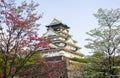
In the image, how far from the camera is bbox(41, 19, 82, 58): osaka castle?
3678cm

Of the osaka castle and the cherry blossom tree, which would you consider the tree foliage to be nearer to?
the cherry blossom tree

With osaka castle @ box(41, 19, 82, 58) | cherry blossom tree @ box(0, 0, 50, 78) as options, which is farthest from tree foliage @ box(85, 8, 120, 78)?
osaka castle @ box(41, 19, 82, 58)

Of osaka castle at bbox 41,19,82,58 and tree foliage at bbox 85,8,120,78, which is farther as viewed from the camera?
osaka castle at bbox 41,19,82,58

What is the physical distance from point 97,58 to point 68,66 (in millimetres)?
4778

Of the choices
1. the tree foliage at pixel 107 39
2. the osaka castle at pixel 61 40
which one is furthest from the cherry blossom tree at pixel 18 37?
the osaka castle at pixel 61 40

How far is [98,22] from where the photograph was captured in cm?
1537

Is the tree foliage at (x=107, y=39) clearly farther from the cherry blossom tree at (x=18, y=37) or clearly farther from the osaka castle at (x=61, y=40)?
the osaka castle at (x=61, y=40)

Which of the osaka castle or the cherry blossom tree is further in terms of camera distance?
the osaka castle

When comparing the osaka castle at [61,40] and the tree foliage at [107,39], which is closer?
the tree foliage at [107,39]

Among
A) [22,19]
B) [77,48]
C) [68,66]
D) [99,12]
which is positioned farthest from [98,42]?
[77,48]

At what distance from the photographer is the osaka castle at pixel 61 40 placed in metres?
36.8

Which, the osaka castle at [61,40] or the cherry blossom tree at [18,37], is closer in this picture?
the cherry blossom tree at [18,37]

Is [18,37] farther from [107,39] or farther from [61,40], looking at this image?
[61,40]

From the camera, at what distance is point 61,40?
37531 millimetres
